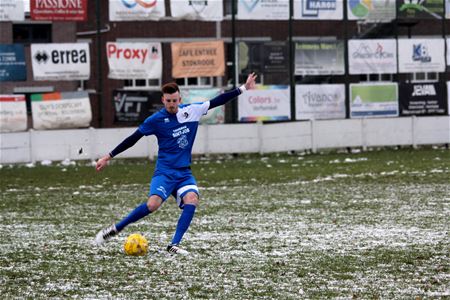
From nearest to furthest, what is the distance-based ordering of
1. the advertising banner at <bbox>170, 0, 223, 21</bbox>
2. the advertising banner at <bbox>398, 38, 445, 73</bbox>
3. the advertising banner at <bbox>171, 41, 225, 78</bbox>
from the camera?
the advertising banner at <bbox>170, 0, 223, 21</bbox>, the advertising banner at <bbox>171, 41, 225, 78</bbox>, the advertising banner at <bbox>398, 38, 445, 73</bbox>

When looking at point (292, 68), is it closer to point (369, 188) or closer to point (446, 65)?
point (446, 65)

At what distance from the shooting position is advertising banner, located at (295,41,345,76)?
1292 inches

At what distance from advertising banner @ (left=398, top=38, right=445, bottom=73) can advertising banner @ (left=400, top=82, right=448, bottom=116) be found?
2.25 ft

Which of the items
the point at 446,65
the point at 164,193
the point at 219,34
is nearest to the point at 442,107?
the point at 446,65

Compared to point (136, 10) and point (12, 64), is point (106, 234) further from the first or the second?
point (136, 10)

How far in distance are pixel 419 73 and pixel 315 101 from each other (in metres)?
5.42

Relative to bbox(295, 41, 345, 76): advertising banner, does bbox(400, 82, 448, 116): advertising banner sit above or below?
below

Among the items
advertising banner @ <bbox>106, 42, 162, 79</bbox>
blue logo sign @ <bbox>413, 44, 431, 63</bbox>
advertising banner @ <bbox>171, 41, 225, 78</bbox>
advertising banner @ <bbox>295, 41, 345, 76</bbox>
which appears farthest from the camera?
blue logo sign @ <bbox>413, 44, 431, 63</bbox>

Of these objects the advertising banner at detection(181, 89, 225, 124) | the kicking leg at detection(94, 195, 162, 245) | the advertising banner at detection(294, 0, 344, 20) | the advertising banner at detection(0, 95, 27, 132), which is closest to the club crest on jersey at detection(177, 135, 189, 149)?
the kicking leg at detection(94, 195, 162, 245)

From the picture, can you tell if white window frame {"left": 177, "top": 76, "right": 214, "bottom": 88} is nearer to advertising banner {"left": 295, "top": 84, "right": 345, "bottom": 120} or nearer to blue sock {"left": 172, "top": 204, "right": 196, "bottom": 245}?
advertising banner {"left": 295, "top": 84, "right": 345, "bottom": 120}

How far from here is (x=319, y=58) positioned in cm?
3306

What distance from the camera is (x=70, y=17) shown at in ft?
101

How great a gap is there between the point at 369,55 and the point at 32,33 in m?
14.9

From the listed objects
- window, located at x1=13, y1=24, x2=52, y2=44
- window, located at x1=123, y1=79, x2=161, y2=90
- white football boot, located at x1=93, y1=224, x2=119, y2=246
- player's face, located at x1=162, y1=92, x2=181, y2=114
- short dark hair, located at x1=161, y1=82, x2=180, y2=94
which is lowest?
white football boot, located at x1=93, y1=224, x2=119, y2=246
